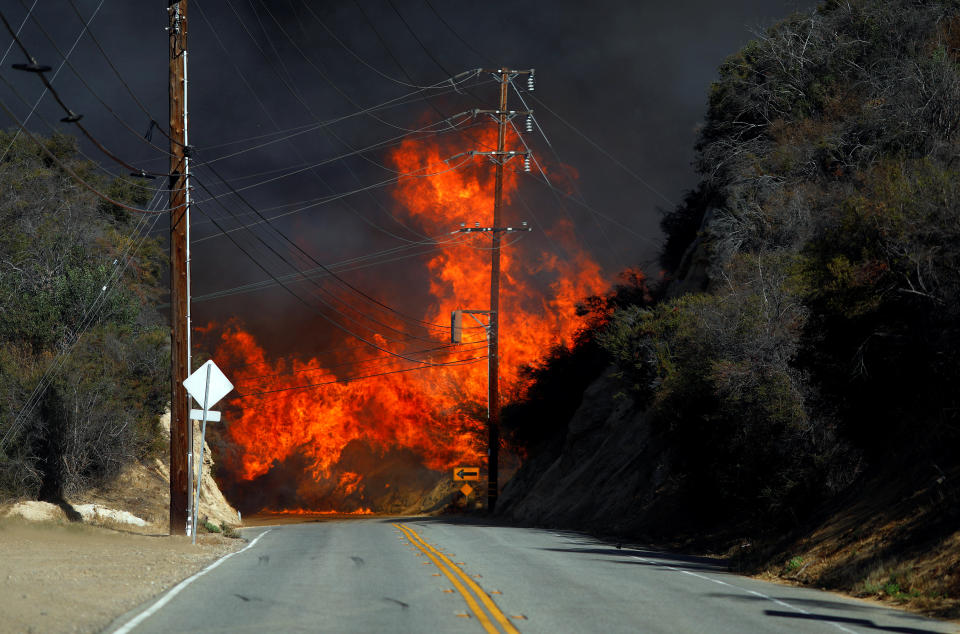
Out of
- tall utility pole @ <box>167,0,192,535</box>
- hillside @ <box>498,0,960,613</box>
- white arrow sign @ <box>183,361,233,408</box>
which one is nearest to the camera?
hillside @ <box>498,0,960,613</box>

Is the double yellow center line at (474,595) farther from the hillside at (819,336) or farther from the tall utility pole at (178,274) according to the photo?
the tall utility pole at (178,274)

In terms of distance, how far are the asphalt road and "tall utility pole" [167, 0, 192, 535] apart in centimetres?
470

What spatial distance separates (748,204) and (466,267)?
46.1 m

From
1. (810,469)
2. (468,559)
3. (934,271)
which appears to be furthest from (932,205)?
(468,559)

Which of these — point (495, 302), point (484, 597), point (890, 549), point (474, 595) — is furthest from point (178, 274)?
point (495, 302)

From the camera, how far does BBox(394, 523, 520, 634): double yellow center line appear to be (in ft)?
34.1

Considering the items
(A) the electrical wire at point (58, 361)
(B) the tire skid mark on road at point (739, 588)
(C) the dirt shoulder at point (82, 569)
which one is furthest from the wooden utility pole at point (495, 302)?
(B) the tire skid mark on road at point (739, 588)

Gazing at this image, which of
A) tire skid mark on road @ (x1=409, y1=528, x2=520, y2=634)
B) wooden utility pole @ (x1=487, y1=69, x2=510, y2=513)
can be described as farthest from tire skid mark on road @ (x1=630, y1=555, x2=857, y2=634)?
wooden utility pole @ (x1=487, y1=69, x2=510, y2=513)

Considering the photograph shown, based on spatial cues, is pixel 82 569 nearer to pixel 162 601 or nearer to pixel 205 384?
pixel 162 601

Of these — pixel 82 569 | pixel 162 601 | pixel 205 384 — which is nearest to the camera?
pixel 162 601

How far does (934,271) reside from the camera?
1602cm

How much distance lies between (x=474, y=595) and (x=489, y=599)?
0.44 metres

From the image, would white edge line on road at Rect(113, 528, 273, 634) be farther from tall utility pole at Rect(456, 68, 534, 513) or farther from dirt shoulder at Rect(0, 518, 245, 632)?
tall utility pole at Rect(456, 68, 534, 513)

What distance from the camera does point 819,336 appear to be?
20.0 m
